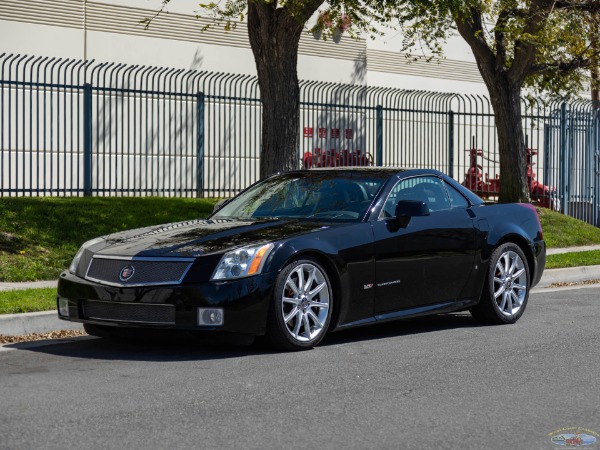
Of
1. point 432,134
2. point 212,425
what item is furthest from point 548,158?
point 212,425

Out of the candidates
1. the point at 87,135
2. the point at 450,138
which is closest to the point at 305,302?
the point at 87,135

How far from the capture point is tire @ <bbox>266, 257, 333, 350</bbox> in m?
8.02

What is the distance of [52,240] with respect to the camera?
14672 mm

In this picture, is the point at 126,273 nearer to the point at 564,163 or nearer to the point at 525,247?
the point at 525,247

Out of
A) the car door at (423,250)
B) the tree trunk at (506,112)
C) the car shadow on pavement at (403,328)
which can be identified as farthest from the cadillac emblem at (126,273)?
the tree trunk at (506,112)

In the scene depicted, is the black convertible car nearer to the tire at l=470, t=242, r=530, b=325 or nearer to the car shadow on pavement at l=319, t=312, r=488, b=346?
the tire at l=470, t=242, r=530, b=325

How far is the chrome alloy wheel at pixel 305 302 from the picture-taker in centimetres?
812

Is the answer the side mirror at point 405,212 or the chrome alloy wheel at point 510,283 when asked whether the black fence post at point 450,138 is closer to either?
the chrome alloy wheel at point 510,283

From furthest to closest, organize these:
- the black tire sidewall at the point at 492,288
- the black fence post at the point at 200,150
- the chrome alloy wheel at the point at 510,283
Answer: the black fence post at the point at 200,150, the chrome alloy wheel at the point at 510,283, the black tire sidewall at the point at 492,288

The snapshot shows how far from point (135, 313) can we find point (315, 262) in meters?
1.40

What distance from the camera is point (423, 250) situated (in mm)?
9164

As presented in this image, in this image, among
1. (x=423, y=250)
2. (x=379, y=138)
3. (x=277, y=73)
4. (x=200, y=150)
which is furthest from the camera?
(x=379, y=138)

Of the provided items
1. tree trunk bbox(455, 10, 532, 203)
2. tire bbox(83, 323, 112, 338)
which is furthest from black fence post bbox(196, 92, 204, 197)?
tire bbox(83, 323, 112, 338)

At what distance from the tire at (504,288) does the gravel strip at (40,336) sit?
353 centimetres
